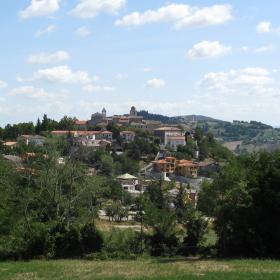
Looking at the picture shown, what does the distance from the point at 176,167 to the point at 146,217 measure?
311 feet

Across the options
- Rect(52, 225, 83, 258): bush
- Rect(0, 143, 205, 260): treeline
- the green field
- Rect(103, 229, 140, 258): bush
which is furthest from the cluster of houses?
the green field

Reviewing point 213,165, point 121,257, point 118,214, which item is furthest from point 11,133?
point 121,257

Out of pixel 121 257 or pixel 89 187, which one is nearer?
pixel 121 257

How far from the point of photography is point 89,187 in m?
39.0

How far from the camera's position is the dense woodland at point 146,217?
29750 mm

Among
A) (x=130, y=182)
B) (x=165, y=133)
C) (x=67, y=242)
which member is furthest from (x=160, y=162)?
(x=67, y=242)

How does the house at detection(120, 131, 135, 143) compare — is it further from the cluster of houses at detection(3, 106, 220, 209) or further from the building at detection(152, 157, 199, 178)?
the building at detection(152, 157, 199, 178)

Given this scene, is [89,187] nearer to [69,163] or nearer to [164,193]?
[69,163]

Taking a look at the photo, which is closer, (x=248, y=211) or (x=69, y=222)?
(x=248, y=211)

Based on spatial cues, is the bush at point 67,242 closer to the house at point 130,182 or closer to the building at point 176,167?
the house at point 130,182

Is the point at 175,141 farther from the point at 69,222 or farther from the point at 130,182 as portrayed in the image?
the point at 69,222

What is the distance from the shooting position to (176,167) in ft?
417

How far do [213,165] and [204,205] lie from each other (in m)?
93.3

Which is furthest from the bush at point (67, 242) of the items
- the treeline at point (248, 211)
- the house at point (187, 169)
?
the house at point (187, 169)
